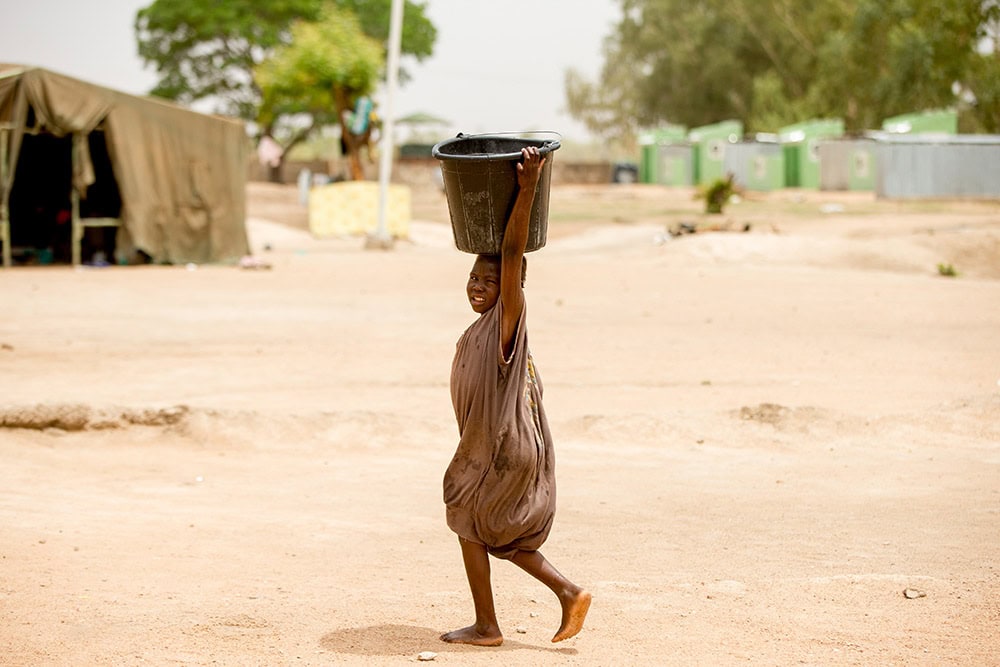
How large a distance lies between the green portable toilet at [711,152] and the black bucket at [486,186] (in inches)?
1810

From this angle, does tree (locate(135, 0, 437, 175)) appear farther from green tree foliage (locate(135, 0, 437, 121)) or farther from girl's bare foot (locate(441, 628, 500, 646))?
girl's bare foot (locate(441, 628, 500, 646))

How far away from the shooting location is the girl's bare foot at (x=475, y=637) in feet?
12.8

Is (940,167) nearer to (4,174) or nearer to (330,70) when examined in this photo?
(330,70)

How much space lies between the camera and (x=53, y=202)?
60.4 feet

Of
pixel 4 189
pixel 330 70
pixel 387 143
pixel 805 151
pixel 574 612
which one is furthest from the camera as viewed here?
pixel 805 151

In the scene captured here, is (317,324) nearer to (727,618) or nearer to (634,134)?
(727,618)

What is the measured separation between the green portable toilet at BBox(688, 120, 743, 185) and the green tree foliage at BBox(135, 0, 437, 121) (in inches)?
560

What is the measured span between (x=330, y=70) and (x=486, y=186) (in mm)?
25399

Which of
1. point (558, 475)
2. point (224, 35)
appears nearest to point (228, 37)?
point (224, 35)

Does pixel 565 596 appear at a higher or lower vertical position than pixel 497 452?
lower

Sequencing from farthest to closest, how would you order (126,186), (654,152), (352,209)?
(654,152) < (352,209) < (126,186)

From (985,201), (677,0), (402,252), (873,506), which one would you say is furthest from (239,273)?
(677,0)

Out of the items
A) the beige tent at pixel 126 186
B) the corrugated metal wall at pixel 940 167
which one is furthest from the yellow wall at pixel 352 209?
the corrugated metal wall at pixel 940 167

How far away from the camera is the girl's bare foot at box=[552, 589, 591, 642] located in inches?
149
